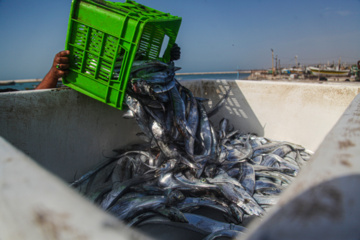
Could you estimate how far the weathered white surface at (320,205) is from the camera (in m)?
0.32

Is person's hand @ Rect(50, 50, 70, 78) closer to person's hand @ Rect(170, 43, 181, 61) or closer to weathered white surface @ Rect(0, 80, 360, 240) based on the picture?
weathered white surface @ Rect(0, 80, 360, 240)

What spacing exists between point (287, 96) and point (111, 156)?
2680 millimetres

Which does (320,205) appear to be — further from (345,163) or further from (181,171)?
(181,171)

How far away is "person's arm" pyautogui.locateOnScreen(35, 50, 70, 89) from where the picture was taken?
210 cm

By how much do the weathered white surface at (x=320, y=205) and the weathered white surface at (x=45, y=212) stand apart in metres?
0.23

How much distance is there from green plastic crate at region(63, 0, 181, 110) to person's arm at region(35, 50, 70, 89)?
53 millimetres

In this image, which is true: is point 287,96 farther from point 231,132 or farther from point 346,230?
point 346,230

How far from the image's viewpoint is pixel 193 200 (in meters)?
1.92

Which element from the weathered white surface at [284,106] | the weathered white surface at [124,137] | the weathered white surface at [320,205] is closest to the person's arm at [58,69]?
the weathered white surface at [124,137]

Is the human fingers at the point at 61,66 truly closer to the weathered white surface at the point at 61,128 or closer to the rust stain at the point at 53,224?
the weathered white surface at the point at 61,128

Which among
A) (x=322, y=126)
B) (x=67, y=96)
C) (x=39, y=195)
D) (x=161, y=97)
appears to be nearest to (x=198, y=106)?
(x=161, y=97)

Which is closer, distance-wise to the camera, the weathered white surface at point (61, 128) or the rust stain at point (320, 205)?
the rust stain at point (320, 205)

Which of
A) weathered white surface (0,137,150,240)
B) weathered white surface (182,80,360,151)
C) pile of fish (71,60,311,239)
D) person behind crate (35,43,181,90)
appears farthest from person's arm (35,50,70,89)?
weathered white surface (182,80,360,151)

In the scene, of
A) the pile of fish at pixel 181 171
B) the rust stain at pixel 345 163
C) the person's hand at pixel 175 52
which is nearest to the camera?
the rust stain at pixel 345 163
